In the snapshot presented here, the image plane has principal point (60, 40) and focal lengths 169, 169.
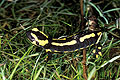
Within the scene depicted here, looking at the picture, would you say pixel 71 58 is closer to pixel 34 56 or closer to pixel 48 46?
pixel 48 46

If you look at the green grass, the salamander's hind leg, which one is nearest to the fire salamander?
the salamander's hind leg

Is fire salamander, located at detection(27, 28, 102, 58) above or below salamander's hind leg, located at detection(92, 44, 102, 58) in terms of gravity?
above

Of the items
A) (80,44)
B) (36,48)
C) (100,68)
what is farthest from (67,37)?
(100,68)

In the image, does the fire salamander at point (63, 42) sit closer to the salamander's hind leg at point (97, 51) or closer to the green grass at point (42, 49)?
the salamander's hind leg at point (97, 51)

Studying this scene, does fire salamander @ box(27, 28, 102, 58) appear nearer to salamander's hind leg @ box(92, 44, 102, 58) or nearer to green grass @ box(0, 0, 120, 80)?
salamander's hind leg @ box(92, 44, 102, 58)

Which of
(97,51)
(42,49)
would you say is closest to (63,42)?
(42,49)

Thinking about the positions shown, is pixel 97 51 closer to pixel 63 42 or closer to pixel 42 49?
pixel 63 42
